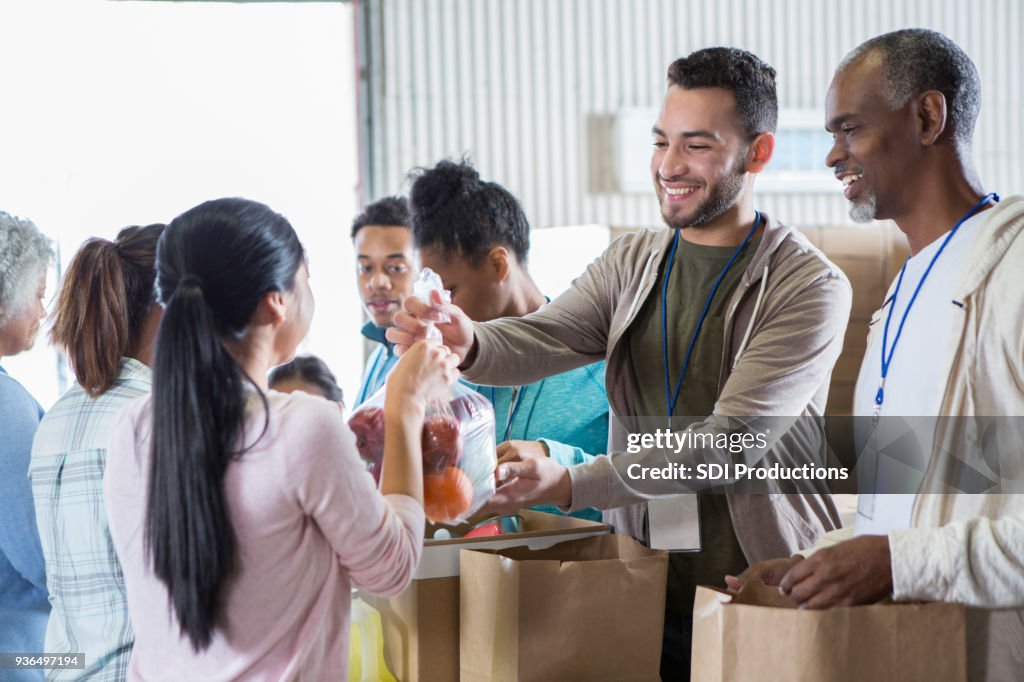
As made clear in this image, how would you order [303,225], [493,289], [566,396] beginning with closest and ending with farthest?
1. [566,396]
2. [493,289]
3. [303,225]

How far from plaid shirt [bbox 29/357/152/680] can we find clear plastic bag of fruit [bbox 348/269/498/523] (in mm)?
470

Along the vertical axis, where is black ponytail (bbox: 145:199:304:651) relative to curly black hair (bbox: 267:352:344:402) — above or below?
above

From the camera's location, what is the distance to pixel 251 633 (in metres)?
1.04

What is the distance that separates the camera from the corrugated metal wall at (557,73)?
4168 millimetres

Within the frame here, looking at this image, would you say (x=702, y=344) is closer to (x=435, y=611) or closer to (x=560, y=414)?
(x=560, y=414)

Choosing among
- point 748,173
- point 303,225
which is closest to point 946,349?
point 748,173

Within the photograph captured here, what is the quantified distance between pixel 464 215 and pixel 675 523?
93 cm

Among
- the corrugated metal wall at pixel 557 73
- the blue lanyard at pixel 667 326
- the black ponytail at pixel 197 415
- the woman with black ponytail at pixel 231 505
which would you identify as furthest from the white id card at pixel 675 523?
the corrugated metal wall at pixel 557 73

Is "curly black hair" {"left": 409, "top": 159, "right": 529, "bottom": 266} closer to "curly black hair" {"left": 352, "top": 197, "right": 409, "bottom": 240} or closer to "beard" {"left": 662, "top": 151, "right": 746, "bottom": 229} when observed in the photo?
"beard" {"left": 662, "top": 151, "right": 746, "bottom": 229}

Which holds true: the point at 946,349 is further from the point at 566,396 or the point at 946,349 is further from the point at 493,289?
the point at 493,289

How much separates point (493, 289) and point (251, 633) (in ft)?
4.05

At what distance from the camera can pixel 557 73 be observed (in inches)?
170

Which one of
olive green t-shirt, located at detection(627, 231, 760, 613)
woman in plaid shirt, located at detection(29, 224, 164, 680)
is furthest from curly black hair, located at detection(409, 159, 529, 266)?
woman in plaid shirt, located at detection(29, 224, 164, 680)

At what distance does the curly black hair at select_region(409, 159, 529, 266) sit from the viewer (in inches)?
85.5
